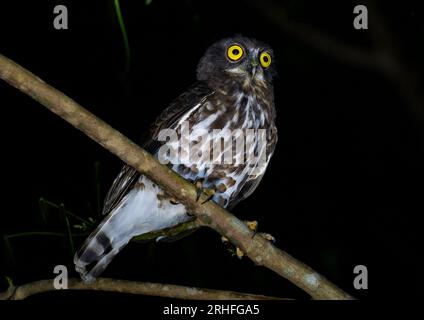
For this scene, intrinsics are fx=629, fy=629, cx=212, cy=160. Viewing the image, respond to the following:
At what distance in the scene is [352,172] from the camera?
18.9ft

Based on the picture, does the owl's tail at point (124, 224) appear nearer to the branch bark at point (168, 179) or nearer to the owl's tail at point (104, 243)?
the owl's tail at point (104, 243)

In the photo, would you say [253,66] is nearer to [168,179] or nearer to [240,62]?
[240,62]

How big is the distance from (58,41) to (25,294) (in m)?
2.14

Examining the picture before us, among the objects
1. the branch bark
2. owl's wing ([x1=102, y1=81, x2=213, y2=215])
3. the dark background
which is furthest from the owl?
the branch bark

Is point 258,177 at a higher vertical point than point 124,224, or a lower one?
higher

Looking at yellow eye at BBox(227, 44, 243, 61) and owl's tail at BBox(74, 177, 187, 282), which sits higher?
yellow eye at BBox(227, 44, 243, 61)

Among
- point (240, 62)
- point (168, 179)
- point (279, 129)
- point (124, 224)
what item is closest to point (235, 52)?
point (240, 62)

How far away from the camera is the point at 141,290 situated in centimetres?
257

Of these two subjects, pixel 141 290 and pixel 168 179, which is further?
pixel 141 290

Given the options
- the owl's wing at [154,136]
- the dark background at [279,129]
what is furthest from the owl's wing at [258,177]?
the dark background at [279,129]

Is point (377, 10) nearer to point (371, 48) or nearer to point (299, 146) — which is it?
point (371, 48)

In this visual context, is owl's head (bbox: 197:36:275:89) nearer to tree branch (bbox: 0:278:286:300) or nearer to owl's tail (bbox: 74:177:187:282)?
owl's tail (bbox: 74:177:187:282)

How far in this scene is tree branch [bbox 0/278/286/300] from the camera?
2.51m

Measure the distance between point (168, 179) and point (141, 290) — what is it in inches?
23.2
